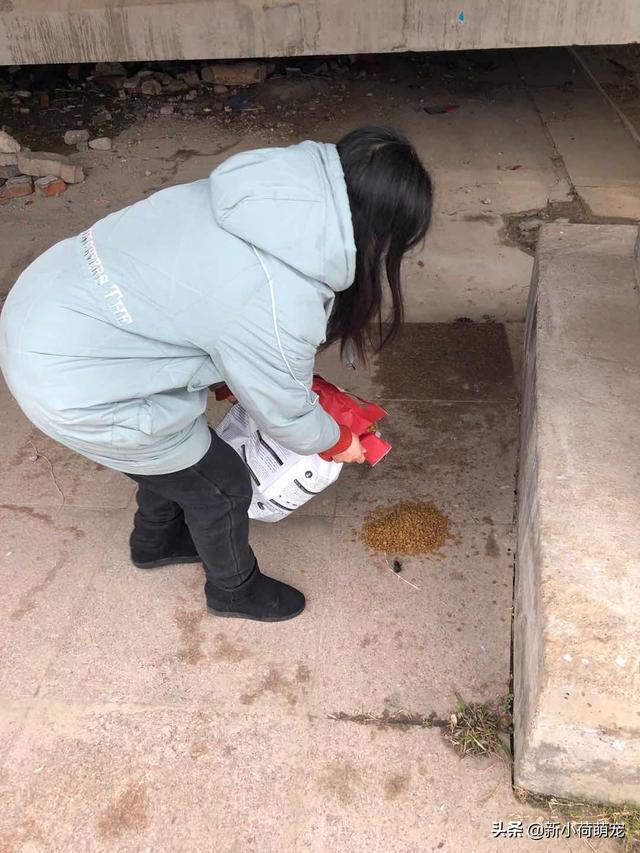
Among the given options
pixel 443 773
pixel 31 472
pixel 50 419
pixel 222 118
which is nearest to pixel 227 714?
pixel 443 773

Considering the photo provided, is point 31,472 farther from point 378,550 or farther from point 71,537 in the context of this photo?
point 378,550

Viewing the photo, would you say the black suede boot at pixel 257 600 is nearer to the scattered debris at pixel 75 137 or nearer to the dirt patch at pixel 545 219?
the dirt patch at pixel 545 219

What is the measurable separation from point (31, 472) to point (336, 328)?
1.74 metres

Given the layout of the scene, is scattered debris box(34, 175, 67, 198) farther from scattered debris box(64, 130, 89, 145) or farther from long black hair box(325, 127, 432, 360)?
long black hair box(325, 127, 432, 360)

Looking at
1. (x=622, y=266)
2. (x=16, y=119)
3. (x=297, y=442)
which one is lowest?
(x=16, y=119)

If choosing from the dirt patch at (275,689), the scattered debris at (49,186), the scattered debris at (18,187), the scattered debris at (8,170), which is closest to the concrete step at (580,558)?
the dirt patch at (275,689)

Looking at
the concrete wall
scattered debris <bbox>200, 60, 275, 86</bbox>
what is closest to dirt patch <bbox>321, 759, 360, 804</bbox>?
the concrete wall

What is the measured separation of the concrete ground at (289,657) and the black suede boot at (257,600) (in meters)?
0.05

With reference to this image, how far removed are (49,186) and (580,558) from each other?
4794 mm

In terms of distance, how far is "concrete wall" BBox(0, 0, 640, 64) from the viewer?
209 inches

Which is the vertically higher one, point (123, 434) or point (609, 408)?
point (123, 434)

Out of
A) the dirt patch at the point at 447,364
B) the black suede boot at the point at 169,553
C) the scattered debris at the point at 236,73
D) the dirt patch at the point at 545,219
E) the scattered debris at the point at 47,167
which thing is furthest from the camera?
the scattered debris at the point at 236,73

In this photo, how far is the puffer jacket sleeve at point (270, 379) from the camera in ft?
6.05

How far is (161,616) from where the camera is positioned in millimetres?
2641
